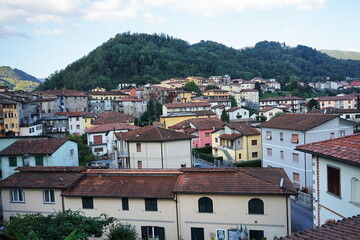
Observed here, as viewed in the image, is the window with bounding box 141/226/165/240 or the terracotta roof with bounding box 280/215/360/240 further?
the window with bounding box 141/226/165/240

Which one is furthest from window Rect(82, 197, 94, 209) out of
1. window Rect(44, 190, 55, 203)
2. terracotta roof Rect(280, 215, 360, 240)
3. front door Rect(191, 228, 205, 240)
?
terracotta roof Rect(280, 215, 360, 240)

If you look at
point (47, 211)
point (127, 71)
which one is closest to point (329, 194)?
point (47, 211)

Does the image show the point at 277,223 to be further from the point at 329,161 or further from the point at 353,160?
the point at 353,160

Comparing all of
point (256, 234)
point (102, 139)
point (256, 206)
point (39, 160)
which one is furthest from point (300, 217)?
point (102, 139)

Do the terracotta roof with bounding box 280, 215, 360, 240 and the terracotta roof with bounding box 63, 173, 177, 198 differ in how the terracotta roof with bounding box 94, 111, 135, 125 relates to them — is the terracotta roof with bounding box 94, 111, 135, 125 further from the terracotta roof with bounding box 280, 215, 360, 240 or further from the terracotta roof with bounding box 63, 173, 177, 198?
the terracotta roof with bounding box 280, 215, 360, 240

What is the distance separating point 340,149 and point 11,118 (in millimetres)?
52017

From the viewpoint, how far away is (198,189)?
54.1ft

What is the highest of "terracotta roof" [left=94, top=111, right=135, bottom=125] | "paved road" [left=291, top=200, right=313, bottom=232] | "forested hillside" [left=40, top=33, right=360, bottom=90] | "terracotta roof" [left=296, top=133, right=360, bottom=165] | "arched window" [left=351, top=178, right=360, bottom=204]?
"forested hillside" [left=40, top=33, right=360, bottom=90]

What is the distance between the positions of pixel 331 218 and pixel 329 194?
0.85 meters

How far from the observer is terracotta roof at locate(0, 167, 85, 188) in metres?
18.5

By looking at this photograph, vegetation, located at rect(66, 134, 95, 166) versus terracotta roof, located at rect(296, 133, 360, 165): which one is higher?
terracotta roof, located at rect(296, 133, 360, 165)

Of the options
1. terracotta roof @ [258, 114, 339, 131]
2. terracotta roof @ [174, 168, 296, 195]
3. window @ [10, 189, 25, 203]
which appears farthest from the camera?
terracotta roof @ [258, 114, 339, 131]

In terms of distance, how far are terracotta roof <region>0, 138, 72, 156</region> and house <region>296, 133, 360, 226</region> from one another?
20935 mm

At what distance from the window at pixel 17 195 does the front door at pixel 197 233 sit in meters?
10.7
